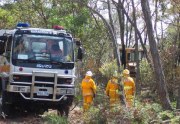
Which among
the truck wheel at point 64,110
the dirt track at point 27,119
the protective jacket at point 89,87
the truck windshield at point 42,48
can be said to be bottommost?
the dirt track at point 27,119

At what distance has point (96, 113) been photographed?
10984 mm

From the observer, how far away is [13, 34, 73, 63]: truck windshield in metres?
12.4

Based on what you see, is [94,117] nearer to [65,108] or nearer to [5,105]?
[65,108]

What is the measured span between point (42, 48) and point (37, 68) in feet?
2.00

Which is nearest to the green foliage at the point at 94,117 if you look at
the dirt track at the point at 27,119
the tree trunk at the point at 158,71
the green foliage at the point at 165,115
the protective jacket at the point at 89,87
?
the dirt track at the point at 27,119

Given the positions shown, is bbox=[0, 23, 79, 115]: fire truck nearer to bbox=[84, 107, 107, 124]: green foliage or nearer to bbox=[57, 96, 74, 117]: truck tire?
bbox=[57, 96, 74, 117]: truck tire

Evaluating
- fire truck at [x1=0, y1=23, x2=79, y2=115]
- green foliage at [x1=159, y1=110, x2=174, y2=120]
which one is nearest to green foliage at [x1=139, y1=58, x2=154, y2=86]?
fire truck at [x1=0, y1=23, x2=79, y2=115]

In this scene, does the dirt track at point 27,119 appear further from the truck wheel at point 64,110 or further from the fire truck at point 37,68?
the fire truck at point 37,68

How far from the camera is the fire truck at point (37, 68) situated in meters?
12.3

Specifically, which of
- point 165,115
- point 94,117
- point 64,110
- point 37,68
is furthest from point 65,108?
point 165,115

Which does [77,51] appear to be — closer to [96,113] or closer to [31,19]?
[96,113]

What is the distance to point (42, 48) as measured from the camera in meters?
12.5

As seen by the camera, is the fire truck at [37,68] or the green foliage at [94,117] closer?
the green foliage at [94,117]

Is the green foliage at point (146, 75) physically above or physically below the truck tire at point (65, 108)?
above
